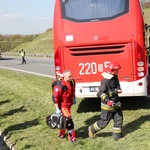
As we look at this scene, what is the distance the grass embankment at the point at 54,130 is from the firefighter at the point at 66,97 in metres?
0.41

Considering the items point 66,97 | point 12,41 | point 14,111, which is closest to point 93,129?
point 66,97

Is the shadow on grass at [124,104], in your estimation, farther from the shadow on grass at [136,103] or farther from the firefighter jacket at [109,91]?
the firefighter jacket at [109,91]

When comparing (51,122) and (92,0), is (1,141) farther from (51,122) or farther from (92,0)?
(92,0)

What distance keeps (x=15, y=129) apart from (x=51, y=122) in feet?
6.65

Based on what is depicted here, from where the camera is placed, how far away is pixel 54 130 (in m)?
7.76

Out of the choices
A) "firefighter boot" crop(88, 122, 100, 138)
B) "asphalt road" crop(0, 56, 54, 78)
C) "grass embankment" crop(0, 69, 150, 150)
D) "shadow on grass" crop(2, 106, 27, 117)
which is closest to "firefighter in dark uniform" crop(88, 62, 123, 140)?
"firefighter boot" crop(88, 122, 100, 138)

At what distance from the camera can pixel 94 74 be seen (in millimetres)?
8781

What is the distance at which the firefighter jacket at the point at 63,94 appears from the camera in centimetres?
643

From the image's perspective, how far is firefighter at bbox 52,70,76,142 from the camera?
21.1 feet

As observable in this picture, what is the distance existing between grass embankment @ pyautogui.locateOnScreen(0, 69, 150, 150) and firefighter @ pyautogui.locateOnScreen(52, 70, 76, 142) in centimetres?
41

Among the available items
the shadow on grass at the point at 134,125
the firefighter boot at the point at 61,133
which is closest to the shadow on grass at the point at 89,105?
the shadow on grass at the point at 134,125

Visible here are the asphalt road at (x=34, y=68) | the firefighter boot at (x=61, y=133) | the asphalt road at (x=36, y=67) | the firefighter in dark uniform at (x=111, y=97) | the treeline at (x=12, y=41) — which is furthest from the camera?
the treeline at (x=12, y=41)

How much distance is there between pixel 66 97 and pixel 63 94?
105 mm

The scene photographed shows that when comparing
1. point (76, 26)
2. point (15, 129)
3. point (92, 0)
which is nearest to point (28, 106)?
point (15, 129)
